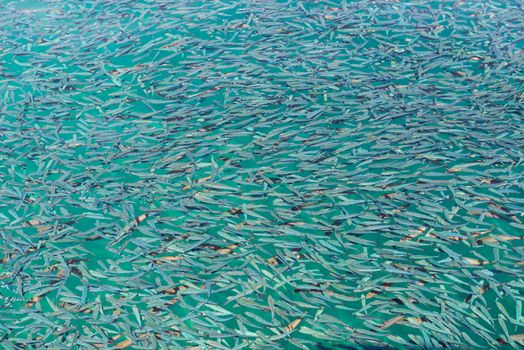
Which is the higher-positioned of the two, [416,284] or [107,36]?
[107,36]

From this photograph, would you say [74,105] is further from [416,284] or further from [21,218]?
[416,284]

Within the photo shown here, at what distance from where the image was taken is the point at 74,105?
4.70 metres

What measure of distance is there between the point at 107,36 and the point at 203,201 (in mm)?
2290

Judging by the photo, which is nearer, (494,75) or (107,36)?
(494,75)

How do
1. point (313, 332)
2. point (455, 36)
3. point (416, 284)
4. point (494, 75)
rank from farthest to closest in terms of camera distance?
point (455, 36) < point (494, 75) < point (416, 284) < point (313, 332)

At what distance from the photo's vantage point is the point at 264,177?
397cm

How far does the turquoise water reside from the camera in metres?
3.21

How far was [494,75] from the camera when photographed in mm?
4801

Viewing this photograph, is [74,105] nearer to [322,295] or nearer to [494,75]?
[322,295]

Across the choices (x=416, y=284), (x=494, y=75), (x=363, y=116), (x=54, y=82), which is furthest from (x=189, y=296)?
(x=494, y=75)

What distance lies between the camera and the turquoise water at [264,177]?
3207mm

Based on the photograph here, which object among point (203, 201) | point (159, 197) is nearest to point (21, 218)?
point (159, 197)

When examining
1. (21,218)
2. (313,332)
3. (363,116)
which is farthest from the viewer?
(363,116)

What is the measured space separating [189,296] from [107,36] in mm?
2944
